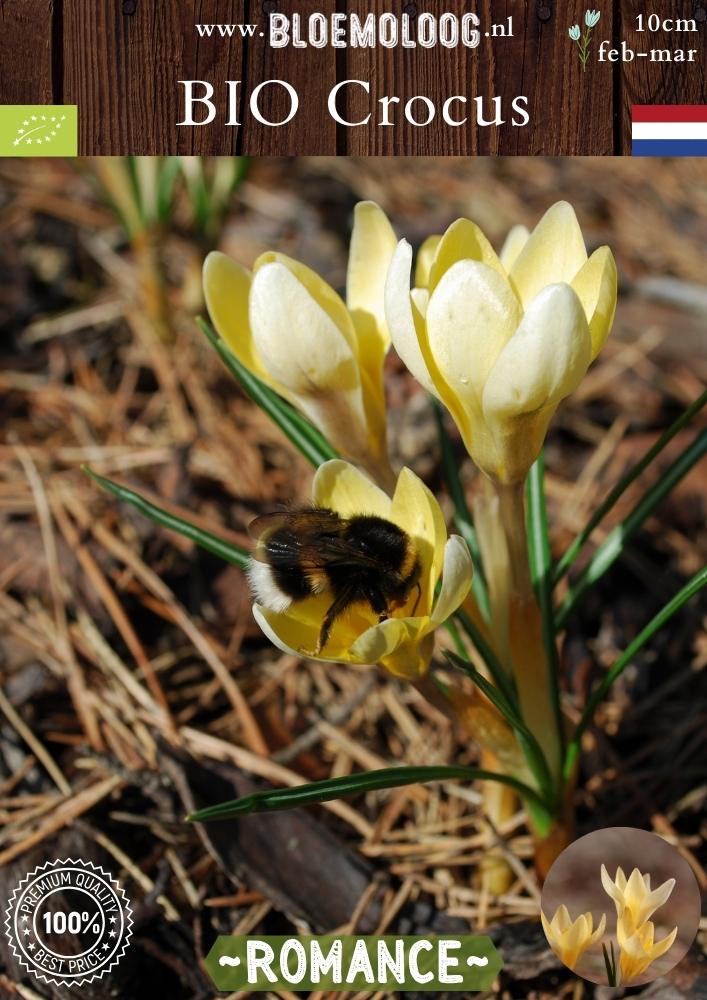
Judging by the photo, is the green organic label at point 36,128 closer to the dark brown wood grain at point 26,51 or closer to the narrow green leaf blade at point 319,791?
the dark brown wood grain at point 26,51

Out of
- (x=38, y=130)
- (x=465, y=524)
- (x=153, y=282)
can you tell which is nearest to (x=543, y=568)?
(x=465, y=524)

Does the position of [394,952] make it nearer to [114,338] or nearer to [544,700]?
[544,700]

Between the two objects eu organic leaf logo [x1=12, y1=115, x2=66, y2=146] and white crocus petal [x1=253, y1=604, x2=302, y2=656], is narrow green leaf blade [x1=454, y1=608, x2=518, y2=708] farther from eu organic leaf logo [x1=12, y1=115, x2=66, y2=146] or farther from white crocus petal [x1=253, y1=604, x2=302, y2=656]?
eu organic leaf logo [x1=12, y1=115, x2=66, y2=146]

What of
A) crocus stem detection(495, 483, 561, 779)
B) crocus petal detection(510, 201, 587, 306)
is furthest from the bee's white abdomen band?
crocus petal detection(510, 201, 587, 306)

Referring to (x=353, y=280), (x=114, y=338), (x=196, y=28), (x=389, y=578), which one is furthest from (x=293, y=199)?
(x=389, y=578)

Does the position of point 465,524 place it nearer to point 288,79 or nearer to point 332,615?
point 332,615

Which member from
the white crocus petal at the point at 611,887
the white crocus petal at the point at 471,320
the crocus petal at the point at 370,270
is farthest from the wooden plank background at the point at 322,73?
the white crocus petal at the point at 611,887
